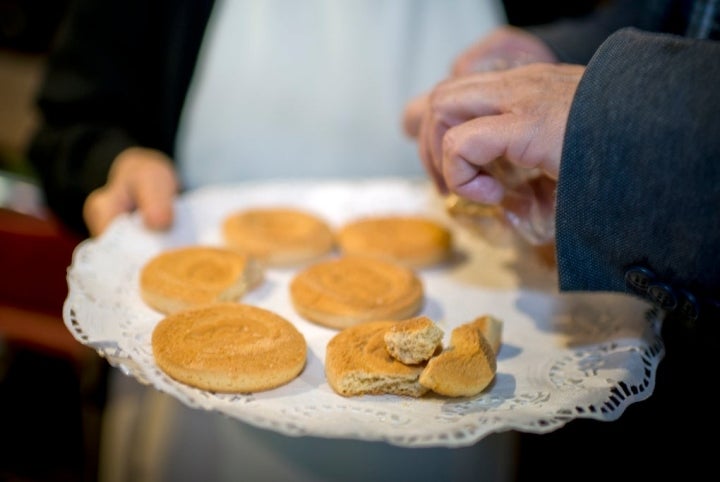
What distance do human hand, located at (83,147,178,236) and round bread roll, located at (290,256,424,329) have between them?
1.09ft

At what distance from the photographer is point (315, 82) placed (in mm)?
1994

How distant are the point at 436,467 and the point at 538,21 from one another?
128 centimetres

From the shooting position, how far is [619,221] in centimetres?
92

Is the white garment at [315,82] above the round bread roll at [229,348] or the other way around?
above

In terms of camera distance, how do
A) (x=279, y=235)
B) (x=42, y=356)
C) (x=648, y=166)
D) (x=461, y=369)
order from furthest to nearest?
1. (x=42, y=356)
2. (x=279, y=235)
3. (x=461, y=369)
4. (x=648, y=166)

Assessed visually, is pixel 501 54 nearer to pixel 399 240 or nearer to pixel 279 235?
pixel 399 240

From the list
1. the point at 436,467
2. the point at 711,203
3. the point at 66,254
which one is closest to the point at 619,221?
the point at 711,203

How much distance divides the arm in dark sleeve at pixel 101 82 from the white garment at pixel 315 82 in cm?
6

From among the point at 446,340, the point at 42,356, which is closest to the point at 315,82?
the point at 446,340

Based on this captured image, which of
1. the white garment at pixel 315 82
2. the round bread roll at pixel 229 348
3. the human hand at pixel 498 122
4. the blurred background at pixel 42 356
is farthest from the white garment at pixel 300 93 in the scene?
the human hand at pixel 498 122

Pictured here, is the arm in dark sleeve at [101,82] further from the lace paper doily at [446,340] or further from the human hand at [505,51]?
the human hand at [505,51]

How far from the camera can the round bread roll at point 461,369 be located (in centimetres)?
97

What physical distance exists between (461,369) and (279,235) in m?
0.64

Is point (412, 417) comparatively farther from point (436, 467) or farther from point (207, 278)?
point (436, 467)
